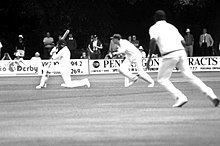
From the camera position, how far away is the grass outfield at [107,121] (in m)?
13.6

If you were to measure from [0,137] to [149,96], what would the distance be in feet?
38.0

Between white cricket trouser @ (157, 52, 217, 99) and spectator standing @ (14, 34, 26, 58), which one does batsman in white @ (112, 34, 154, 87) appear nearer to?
white cricket trouser @ (157, 52, 217, 99)

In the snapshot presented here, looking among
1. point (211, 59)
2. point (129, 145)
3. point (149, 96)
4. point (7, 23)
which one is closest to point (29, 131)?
point (129, 145)

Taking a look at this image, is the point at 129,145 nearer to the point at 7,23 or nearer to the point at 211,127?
the point at 211,127

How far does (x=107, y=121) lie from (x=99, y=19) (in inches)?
1742

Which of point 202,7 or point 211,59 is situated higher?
point 202,7

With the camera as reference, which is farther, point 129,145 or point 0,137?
point 0,137

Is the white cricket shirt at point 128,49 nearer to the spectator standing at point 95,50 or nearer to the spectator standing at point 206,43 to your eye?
the spectator standing at point 95,50

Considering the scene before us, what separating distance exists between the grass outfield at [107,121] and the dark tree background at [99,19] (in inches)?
1295

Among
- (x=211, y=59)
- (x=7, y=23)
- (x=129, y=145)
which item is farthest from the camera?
(x=7, y=23)

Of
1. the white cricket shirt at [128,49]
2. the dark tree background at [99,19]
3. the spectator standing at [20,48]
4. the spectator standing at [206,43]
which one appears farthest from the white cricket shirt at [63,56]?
the dark tree background at [99,19]

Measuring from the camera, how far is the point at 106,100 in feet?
79.2

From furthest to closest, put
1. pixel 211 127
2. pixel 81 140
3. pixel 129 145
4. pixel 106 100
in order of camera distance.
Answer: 1. pixel 106 100
2. pixel 211 127
3. pixel 81 140
4. pixel 129 145

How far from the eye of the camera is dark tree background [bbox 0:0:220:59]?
59125 mm
